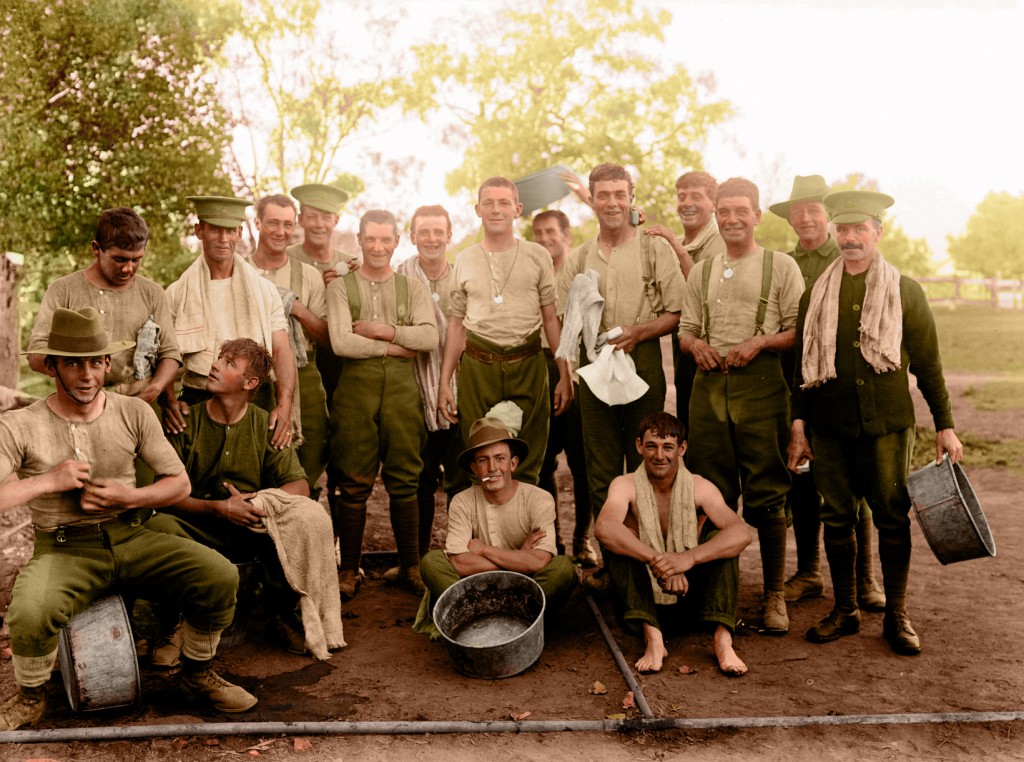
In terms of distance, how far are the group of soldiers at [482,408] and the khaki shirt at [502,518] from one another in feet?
0.04

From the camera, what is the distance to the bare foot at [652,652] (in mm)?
4648

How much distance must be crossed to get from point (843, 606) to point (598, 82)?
18556 millimetres

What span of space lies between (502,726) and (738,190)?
2.96 meters

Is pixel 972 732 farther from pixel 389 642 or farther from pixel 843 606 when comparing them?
pixel 389 642

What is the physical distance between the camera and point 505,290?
5.75 m

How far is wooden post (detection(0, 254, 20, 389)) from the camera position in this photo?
29.4 feet

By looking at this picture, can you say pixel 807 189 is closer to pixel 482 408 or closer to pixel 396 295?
pixel 482 408

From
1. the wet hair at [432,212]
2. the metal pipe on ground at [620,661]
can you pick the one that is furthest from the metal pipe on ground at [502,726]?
the wet hair at [432,212]

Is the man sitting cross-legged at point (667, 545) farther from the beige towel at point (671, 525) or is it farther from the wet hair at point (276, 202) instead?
the wet hair at point (276, 202)

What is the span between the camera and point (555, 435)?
657cm

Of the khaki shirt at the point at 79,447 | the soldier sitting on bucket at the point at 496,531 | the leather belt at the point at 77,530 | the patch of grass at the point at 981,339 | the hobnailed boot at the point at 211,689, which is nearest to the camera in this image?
the khaki shirt at the point at 79,447

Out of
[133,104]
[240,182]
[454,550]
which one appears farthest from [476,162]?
[454,550]

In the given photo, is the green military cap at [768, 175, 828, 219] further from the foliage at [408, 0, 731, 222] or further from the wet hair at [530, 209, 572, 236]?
the foliage at [408, 0, 731, 222]

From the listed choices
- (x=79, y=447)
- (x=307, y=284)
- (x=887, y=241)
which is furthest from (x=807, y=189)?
(x=887, y=241)
